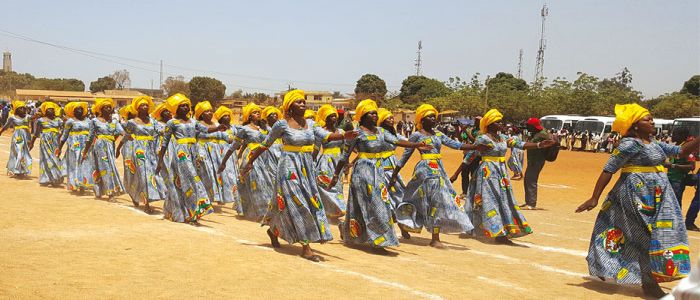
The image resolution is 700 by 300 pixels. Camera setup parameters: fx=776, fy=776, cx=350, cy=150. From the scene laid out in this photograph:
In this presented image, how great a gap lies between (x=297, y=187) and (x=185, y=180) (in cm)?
322

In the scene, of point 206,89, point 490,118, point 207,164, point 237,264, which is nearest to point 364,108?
point 490,118

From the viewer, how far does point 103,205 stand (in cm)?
1401

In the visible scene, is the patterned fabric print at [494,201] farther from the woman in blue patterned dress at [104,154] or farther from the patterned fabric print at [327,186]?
the woman in blue patterned dress at [104,154]

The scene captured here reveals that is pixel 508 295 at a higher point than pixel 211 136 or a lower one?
lower

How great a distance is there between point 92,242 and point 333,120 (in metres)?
4.91

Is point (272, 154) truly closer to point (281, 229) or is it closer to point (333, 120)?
point (333, 120)

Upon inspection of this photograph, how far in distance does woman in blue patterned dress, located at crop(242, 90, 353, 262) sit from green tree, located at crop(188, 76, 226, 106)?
8021cm

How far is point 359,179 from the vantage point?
10.0m

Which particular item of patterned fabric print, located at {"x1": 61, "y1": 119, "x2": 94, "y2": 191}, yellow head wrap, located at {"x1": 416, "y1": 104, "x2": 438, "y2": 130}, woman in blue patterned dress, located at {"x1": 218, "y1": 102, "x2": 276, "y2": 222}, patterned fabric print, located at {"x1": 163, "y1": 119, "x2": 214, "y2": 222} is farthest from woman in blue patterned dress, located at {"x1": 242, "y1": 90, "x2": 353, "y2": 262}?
patterned fabric print, located at {"x1": 61, "y1": 119, "x2": 94, "y2": 191}

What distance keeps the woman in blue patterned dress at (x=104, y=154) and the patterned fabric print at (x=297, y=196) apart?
6810mm

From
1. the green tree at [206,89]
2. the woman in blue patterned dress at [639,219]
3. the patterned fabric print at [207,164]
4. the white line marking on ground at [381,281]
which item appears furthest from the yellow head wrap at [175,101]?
the green tree at [206,89]

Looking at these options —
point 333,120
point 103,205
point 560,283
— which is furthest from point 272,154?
point 560,283

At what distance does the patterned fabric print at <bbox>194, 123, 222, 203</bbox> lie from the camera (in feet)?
44.5

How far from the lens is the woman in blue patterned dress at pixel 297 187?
916 centimetres
